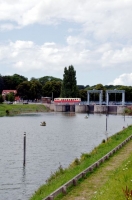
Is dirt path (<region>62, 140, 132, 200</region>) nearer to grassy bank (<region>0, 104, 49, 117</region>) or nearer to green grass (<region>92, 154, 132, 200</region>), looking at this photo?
green grass (<region>92, 154, 132, 200</region>)

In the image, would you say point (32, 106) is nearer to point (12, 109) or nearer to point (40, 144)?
point (12, 109)

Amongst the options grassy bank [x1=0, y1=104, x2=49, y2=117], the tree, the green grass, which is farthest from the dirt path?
the tree

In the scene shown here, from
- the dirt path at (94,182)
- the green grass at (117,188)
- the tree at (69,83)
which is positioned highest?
the tree at (69,83)

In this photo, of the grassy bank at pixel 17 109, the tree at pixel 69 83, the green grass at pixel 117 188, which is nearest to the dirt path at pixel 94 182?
the green grass at pixel 117 188

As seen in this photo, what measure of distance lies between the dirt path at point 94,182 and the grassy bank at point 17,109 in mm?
106612

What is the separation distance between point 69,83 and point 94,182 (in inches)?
5933

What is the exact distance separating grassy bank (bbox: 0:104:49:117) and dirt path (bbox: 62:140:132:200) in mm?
106612

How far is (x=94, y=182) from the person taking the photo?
20.5 metres

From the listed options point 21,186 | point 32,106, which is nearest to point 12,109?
point 32,106

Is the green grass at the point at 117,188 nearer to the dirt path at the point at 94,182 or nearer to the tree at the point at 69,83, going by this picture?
the dirt path at the point at 94,182

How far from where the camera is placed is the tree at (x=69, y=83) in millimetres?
170750

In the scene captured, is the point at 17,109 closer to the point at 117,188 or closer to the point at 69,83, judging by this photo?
the point at 69,83

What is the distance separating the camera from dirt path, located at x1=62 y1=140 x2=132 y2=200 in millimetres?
17506

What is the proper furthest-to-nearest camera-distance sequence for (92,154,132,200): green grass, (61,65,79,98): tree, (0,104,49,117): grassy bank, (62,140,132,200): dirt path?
(61,65,79,98): tree, (0,104,49,117): grassy bank, (62,140,132,200): dirt path, (92,154,132,200): green grass
